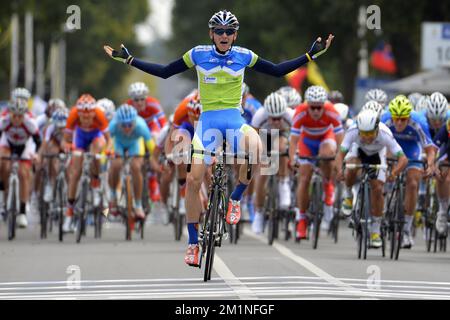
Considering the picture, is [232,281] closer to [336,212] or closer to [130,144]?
[130,144]

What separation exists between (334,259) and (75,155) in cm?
507

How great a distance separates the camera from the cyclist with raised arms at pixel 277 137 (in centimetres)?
2086

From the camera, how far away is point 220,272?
15484 mm

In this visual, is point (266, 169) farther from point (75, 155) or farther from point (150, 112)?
point (150, 112)

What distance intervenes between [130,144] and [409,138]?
14.6ft

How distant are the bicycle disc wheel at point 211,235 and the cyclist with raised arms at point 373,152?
3867 millimetres

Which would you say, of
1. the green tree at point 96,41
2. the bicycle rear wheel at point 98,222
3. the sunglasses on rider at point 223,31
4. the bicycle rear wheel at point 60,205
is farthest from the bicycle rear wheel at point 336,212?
the green tree at point 96,41

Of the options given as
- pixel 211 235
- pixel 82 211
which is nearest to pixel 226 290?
pixel 211 235

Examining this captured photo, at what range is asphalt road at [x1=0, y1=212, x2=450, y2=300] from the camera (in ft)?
43.4

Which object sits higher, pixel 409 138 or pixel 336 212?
pixel 409 138

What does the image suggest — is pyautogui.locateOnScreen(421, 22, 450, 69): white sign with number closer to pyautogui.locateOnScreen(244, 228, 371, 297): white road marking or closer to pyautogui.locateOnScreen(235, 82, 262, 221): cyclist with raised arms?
pyautogui.locateOnScreen(235, 82, 262, 221): cyclist with raised arms

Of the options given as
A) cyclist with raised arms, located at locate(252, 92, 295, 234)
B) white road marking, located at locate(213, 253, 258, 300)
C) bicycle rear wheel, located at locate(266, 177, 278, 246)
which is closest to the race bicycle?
white road marking, located at locate(213, 253, 258, 300)

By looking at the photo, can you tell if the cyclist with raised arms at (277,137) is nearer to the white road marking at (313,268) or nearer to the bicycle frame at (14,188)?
the white road marking at (313,268)

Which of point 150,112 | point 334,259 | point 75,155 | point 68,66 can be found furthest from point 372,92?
point 68,66
